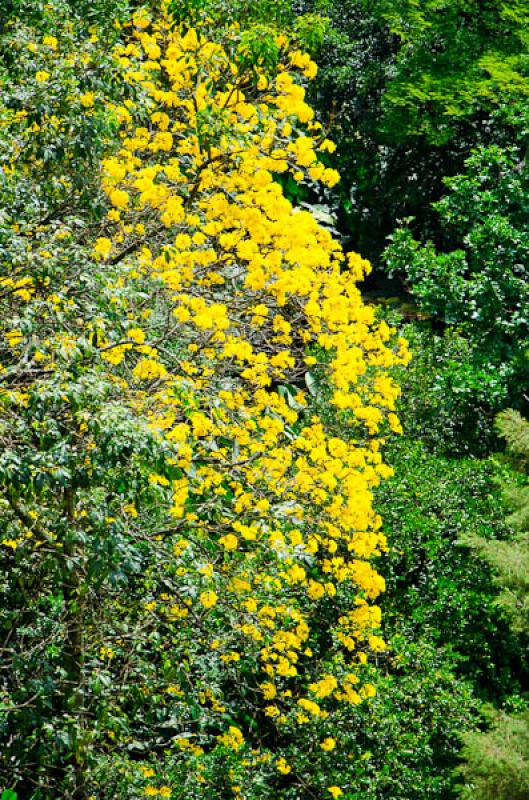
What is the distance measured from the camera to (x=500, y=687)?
24.1ft

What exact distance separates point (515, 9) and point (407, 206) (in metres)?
3.08

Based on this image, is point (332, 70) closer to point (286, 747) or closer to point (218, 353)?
point (218, 353)

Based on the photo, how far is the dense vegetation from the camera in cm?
450

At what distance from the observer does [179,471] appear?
441 cm

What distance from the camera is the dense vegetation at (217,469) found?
4.50 metres

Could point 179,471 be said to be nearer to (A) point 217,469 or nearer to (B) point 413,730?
(A) point 217,469

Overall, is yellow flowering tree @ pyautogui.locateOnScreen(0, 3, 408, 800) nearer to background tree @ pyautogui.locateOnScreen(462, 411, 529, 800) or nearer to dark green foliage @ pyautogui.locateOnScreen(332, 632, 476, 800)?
dark green foliage @ pyautogui.locateOnScreen(332, 632, 476, 800)

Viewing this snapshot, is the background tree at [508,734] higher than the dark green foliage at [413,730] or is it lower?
higher

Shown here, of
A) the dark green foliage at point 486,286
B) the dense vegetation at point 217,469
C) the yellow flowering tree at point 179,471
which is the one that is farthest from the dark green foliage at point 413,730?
the dark green foliage at point 486,286

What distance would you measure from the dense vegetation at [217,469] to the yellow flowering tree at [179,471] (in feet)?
0.08

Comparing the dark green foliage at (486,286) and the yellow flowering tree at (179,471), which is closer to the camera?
the yellow flowering tree at (179,471)

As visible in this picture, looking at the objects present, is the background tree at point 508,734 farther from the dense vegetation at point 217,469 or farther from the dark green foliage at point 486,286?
the dark green foliage at point 486,286

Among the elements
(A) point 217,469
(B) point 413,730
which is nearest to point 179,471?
(A) point 217,469

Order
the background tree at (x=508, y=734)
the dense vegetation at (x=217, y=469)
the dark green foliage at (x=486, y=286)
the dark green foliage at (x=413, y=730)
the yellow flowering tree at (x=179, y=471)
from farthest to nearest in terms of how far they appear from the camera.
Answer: the dark green foliage at (x=486, y=286)
the dark green foliage at (x=413, y=730)
the background tree at (x=508, y=734)
the dense vegetation at (x=217, y=469)
the yellow flowering tree at (x=179, y=471)
